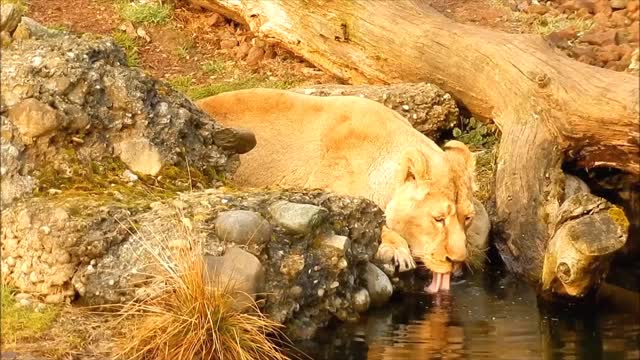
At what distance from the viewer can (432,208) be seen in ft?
30.7

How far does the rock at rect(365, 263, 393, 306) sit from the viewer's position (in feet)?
29.0

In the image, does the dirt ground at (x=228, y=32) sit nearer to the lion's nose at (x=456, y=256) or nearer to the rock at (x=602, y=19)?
the rock at (x=602, y=19)

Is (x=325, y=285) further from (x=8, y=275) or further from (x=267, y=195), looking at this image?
(x=8, y=275)

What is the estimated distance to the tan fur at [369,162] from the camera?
9383mm

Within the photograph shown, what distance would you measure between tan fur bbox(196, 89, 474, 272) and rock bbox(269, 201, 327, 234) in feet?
3.71

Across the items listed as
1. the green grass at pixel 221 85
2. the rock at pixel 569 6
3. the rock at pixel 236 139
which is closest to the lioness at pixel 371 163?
the rock at pixel 236 139

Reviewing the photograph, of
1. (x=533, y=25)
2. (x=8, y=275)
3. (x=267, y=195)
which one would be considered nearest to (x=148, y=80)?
(x=267, y=195)

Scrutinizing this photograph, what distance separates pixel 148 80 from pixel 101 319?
2315mm

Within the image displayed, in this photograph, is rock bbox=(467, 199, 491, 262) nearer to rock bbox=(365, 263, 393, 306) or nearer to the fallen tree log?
the fallen tree log

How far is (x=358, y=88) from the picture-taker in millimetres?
11766

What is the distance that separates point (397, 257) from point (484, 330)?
1.16 metres

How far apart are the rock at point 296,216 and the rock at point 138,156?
97 centimetres

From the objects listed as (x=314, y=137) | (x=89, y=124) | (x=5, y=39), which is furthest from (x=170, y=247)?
(x=314, y=137)

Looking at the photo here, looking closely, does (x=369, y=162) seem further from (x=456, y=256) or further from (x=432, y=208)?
(x=456, y=256)
